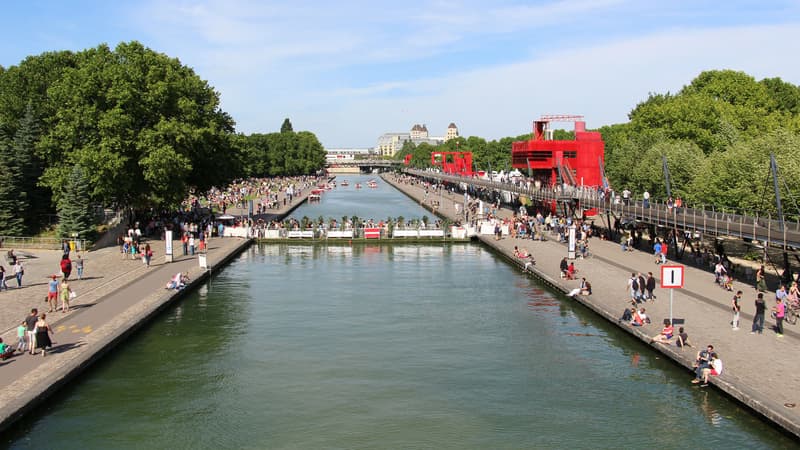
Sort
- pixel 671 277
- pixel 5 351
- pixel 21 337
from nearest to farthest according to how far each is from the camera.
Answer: pixel 5 351 → pixel 21 337 → pixel 671 277

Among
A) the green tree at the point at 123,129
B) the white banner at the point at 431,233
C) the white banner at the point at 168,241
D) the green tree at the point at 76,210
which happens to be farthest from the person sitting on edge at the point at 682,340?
the green tree at the point at 123,129

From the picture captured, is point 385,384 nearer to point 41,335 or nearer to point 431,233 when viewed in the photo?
point 41,335

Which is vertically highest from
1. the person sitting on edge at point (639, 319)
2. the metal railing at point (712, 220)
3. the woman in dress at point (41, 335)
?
the metal railing at point (712, 220)

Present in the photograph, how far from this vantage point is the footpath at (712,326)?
61.0 ft

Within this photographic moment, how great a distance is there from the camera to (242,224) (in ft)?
186

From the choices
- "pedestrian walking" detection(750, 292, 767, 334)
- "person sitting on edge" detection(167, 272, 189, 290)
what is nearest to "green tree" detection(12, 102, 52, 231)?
"person sitting on edge" detection(167, 272, 189, 290)

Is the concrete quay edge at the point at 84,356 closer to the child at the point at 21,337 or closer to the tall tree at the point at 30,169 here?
the child at the point at 21,337

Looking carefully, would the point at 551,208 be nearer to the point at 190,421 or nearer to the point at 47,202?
the point at 47,202

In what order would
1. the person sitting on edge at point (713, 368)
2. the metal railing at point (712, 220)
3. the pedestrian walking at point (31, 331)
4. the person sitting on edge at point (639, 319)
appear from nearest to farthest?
the person sitting on edge at point (713, 368)
the pedestrian walking at point (31, 331)
the person sitting on edge at point (639, 319)
the metal railing at point (712, 220)

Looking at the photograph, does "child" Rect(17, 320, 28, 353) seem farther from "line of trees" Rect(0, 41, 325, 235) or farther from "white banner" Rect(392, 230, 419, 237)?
"white banner" Rect(392, 230, 419, 237)

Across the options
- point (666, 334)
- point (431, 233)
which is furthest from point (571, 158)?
point (666, 334)

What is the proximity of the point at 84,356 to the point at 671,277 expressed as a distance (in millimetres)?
19008

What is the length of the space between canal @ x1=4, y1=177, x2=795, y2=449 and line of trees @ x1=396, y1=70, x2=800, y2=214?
611 inches

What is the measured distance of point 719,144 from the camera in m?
64.0
